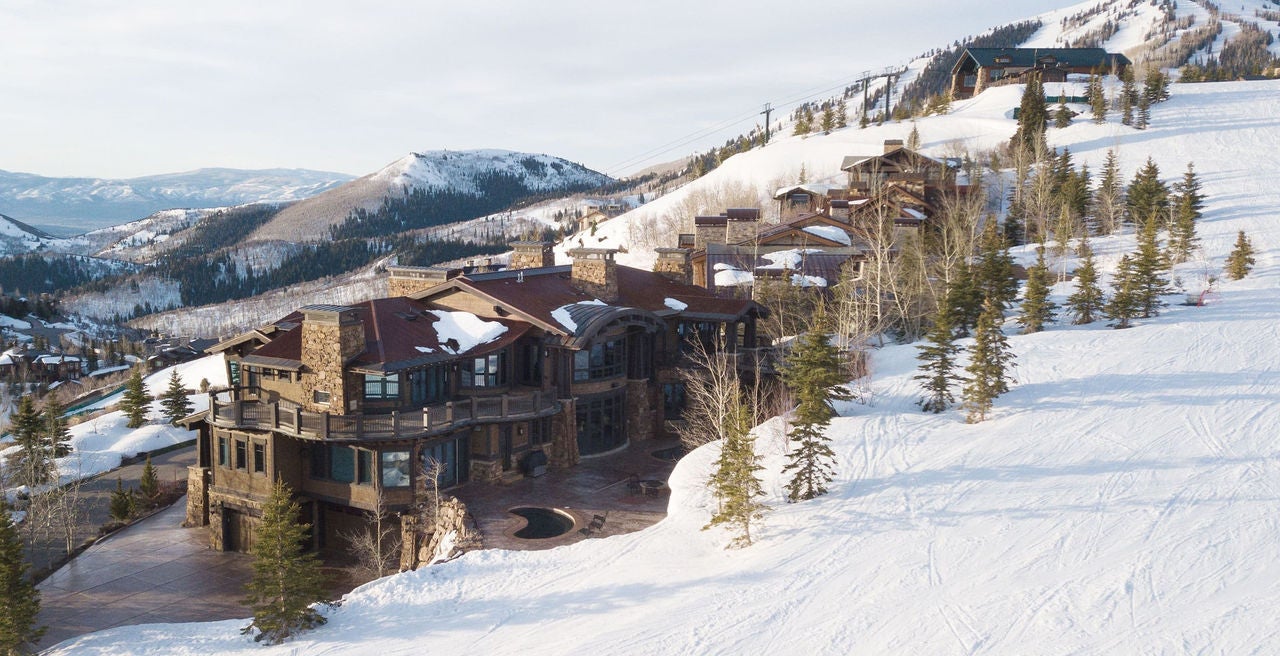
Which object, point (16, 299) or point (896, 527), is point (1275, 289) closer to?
Result: point (896, 527)

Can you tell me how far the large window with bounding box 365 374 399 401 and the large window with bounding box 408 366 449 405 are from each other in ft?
1.47

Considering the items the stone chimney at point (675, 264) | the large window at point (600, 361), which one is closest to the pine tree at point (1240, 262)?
the stone chimney at point (675, 264)

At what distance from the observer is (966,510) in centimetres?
1997

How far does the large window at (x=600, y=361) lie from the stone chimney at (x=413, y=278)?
5856mm

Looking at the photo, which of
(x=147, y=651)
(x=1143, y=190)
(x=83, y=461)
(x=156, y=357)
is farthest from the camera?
(x=156, y=357)

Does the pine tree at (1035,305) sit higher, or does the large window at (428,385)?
the pine tree at (1035,305)

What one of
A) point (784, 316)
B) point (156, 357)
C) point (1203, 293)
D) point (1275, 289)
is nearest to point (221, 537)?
point (784, 316)

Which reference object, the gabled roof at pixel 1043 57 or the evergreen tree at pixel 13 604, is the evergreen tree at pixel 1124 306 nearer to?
the evergreen tree at pixel 13 604

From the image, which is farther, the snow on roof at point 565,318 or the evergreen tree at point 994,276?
the evergreen tree at point 994,276

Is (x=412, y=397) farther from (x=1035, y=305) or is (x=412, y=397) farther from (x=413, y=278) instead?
(x=1035, y=305)

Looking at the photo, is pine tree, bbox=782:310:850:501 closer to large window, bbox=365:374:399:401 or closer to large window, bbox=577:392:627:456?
large window, bbox=577:392:627:456

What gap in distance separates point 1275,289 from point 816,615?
34426 millimetres

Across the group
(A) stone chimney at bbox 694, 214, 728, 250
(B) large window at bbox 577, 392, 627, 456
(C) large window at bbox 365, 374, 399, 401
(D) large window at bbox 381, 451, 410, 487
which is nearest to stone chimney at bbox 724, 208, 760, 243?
(A) stone chimney at bbox 694, 214, 728, 250

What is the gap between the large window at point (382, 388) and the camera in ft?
84.3
